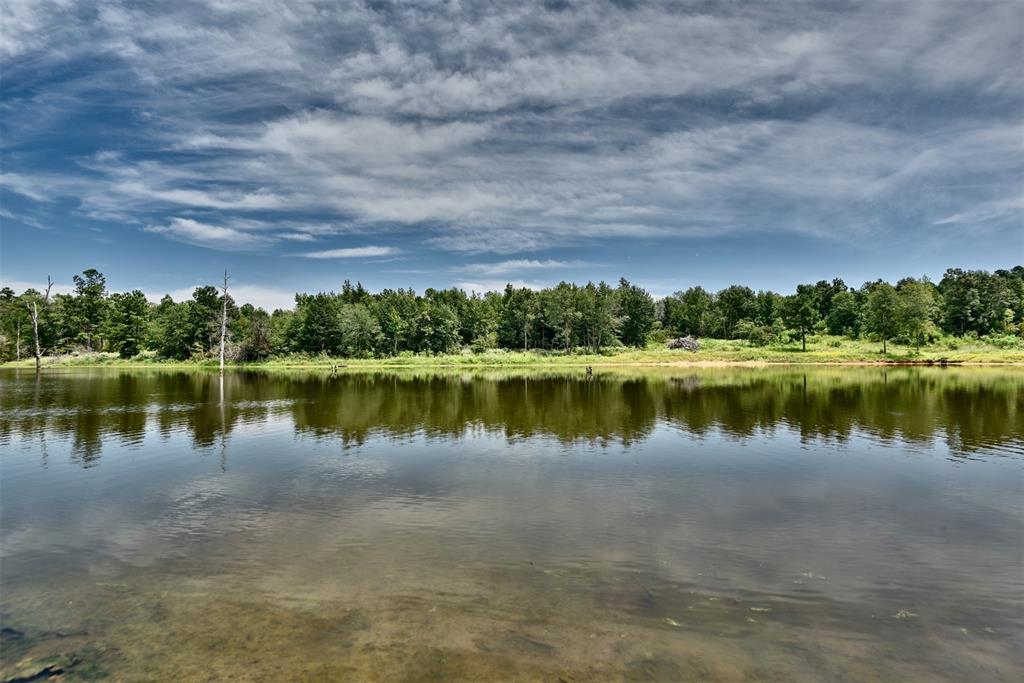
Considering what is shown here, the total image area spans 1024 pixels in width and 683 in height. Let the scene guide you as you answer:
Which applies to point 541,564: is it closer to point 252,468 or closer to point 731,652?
point 731,652

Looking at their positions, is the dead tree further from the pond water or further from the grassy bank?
the pond water

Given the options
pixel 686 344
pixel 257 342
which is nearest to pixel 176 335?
pixel 257 342

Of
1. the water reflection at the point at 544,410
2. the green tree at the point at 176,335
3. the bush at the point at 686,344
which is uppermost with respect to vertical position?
the green tree at the point at 176,335

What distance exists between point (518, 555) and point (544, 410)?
2424 centimetres

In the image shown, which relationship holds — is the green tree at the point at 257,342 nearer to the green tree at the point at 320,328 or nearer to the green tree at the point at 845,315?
the green tree at the point at 320,328

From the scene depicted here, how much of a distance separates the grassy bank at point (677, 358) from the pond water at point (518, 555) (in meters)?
69.7

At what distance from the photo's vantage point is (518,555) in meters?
11.7

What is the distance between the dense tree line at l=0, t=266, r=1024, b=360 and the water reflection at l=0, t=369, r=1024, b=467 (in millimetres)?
59226

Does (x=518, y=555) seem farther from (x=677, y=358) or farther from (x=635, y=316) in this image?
(x=635, y=316)

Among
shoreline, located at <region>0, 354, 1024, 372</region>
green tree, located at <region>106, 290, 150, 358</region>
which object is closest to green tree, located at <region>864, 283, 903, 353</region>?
shoreline, located at <region>0, 354, 1024, 372</region>

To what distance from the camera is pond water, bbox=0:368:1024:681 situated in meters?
8.02

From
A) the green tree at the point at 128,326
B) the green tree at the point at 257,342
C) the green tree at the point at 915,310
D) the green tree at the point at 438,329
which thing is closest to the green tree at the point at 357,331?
the green tree at the point at 438,329

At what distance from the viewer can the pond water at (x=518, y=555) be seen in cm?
802

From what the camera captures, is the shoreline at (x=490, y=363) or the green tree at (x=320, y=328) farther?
the green tree at (x=320, y=328)
